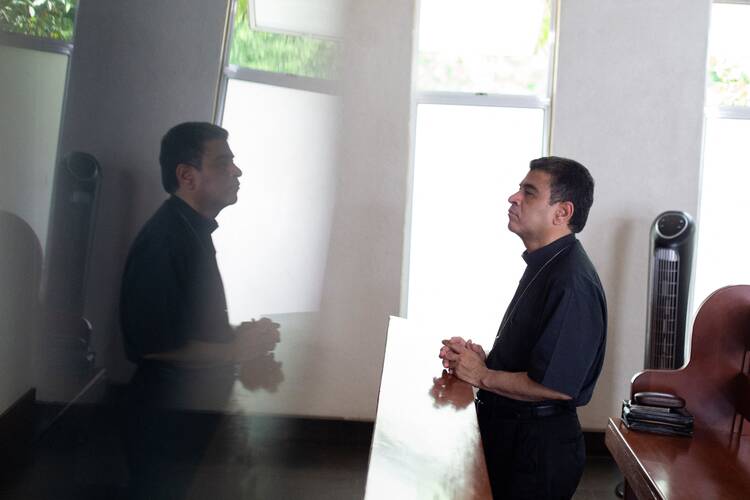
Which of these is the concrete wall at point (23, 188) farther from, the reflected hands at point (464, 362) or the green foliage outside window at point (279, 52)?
the reflected hands at point (464, 362)

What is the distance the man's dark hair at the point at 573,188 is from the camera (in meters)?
3.25

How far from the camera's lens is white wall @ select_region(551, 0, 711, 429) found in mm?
5285

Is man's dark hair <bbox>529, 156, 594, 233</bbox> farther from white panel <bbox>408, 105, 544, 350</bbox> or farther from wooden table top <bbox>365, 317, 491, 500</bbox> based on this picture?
white panel <bbox>408, 105, 544, 350</bbox>

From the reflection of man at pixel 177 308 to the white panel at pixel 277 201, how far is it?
3 cm

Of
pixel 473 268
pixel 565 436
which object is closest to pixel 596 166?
pixel 473 268

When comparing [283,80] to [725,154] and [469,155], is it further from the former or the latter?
[725,154]

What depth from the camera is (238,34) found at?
1030 mm

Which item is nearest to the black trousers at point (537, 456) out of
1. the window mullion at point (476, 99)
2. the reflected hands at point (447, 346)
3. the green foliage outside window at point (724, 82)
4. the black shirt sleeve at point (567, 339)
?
the black shirt sleeve at point (567, 339)

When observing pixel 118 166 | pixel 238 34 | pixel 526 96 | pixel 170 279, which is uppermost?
pixel 526 96

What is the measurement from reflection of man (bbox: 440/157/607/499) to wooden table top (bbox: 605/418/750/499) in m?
0.28

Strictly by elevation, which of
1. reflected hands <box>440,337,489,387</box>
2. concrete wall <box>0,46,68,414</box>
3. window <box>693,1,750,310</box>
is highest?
window <box>693,1,750,310</box>

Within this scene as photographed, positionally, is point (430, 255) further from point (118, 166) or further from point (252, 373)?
point (118, 166)

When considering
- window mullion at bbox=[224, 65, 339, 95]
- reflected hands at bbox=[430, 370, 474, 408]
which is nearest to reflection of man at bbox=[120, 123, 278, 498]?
window mullion at bbox=[224, 65, 339, 95]

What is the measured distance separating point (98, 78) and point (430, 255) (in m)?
5.10
